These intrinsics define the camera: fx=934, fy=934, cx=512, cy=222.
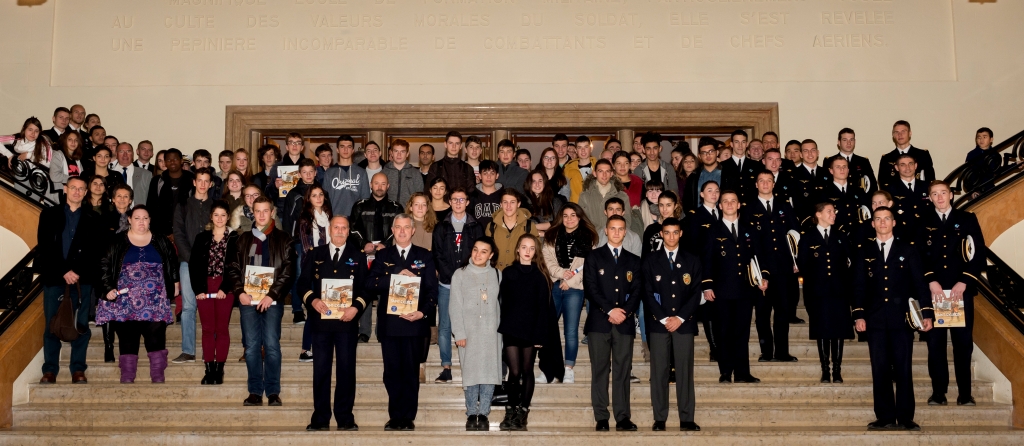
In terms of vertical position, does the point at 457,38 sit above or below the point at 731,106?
above

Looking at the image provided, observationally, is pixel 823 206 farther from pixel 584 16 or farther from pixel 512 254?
pixel 584 16

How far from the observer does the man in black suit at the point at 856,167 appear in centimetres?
1067

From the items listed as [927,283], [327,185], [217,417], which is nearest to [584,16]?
[327,185]

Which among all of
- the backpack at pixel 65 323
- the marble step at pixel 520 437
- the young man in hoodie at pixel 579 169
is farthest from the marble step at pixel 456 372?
the young man in hoodie at pixel 579 169

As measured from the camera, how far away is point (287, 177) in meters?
10.5

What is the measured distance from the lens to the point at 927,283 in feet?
26.9

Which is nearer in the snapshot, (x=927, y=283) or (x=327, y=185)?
(x=927, y=283)

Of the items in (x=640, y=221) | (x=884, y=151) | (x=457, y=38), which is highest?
(x=457, y=38)

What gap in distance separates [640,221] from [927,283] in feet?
9.32

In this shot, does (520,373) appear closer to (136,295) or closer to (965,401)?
(136,295)

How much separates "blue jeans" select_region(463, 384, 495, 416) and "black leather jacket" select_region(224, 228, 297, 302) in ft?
6.28

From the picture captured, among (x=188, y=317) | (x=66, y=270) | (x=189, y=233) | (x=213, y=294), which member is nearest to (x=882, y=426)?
(x=213, y=294)

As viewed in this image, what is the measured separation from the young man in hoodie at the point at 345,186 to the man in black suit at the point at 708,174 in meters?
3.60

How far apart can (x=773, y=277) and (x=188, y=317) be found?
18.3ft
